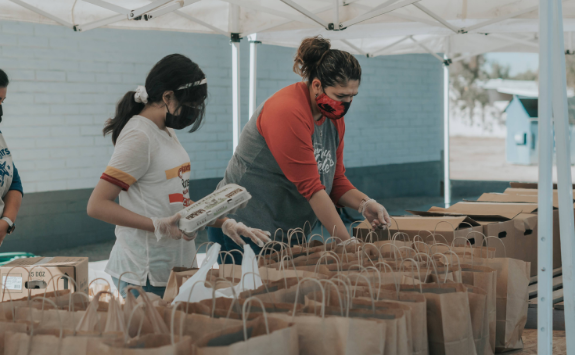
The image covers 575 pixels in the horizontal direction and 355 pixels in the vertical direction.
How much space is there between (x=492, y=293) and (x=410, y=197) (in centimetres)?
751

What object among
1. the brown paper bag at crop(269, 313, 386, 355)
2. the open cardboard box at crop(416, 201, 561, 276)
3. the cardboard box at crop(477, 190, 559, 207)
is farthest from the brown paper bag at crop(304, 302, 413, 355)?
the cardboard box at crop(477, 190, 559, 207)

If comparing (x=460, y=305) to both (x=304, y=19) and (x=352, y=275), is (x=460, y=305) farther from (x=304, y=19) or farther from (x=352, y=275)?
(x=304, y=19)

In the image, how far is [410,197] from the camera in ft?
28.9

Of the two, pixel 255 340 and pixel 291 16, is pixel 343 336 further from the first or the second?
pixel 291 16

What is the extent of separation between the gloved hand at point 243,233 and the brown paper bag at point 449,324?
58 centimetres

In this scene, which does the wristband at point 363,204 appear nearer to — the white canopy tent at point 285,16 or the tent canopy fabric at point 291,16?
the white canopy tent at point 285,16

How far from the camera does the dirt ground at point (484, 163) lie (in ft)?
43.7

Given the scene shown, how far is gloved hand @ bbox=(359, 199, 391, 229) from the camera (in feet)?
6.37

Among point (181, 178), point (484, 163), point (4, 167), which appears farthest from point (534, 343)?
point (484, 163)

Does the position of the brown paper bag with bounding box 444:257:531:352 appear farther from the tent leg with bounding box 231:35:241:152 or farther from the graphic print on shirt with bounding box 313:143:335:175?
the tent leg with bounding box 231:35:241:152

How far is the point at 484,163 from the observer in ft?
50.1

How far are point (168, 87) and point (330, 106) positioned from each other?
0.56 meters

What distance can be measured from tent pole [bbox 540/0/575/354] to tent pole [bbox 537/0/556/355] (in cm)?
1

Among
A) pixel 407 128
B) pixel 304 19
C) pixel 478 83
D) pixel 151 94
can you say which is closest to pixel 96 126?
pixel 304 19
